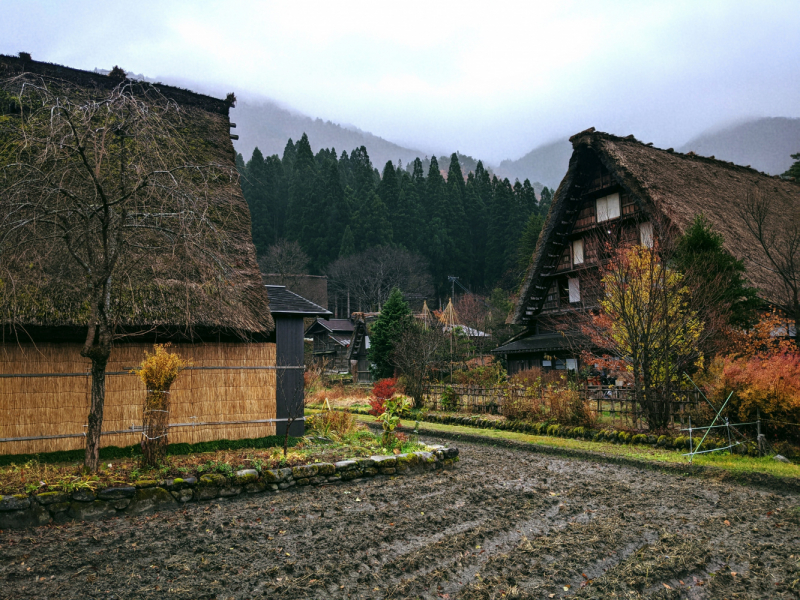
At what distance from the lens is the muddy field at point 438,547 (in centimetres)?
407

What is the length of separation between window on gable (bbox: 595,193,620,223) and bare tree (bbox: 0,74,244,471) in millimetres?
15537

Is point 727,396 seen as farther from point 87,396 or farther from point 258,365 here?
point 87,396

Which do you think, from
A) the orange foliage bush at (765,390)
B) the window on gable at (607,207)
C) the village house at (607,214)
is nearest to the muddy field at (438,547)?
the orange foliage bush at (765,390)

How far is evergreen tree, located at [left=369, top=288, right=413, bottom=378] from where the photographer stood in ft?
81.2

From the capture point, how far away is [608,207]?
19281mm

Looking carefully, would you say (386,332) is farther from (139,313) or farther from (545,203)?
(545,203)

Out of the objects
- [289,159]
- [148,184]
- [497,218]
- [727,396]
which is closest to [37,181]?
[148,184]

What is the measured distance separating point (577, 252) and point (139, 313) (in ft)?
55.5

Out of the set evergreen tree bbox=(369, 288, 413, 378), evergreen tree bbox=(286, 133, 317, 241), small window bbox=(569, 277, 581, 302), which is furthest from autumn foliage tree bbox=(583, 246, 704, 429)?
evergreen tree bbox=(286, 133, 317, 241)

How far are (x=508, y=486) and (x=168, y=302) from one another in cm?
642

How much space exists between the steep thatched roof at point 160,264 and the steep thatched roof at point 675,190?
12.2 meters

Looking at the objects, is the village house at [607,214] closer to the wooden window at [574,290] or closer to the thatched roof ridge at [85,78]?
the wooden window at [574,290]

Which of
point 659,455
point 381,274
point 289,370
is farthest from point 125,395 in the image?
point 381,274

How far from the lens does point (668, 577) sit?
13.8 feet
